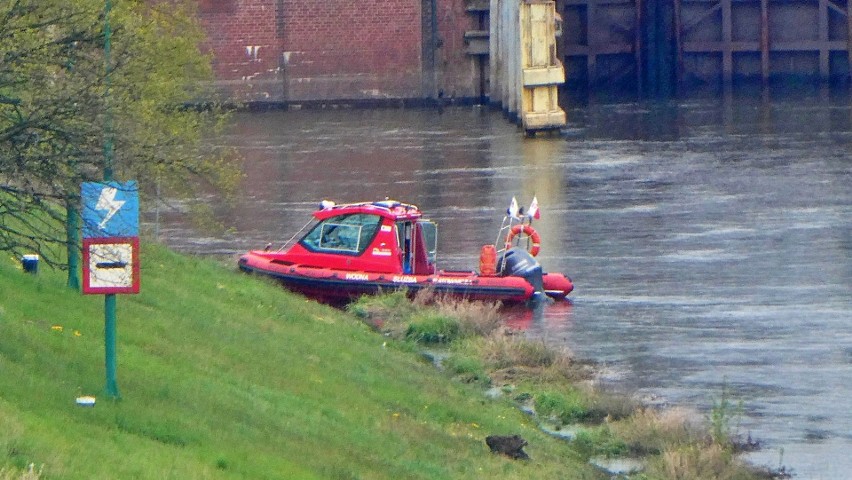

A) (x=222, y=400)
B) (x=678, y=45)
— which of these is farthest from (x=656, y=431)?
(x=678, y=45)

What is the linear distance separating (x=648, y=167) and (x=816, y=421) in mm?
22273

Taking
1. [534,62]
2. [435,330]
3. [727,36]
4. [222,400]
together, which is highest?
[727,36]

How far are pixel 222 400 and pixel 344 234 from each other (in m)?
10.8

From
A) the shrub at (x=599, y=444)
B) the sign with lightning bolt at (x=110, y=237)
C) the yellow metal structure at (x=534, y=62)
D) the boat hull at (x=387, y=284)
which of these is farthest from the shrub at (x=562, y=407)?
the yellow metal structure at (x=534, y=62)

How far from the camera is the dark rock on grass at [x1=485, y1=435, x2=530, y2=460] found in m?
11.9

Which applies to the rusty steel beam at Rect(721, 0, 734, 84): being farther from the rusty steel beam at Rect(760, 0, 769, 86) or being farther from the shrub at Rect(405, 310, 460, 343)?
the shrub at Rect(405, 310, 460, 343)

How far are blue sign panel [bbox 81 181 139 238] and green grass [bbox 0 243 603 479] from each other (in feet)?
3.50

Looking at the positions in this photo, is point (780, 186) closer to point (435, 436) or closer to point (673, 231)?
point (673, 231)

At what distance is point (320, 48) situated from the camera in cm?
5247

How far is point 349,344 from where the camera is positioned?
16.1m

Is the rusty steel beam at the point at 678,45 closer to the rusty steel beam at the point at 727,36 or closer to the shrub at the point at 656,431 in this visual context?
the rusty steel beam at the point at 727,36

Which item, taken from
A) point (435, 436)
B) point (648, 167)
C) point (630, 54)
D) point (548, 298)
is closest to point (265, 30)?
point (630, 54)

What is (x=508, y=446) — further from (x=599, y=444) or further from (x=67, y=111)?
(x=67, y=111)

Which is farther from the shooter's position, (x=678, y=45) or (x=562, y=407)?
(x=678, y=45)
